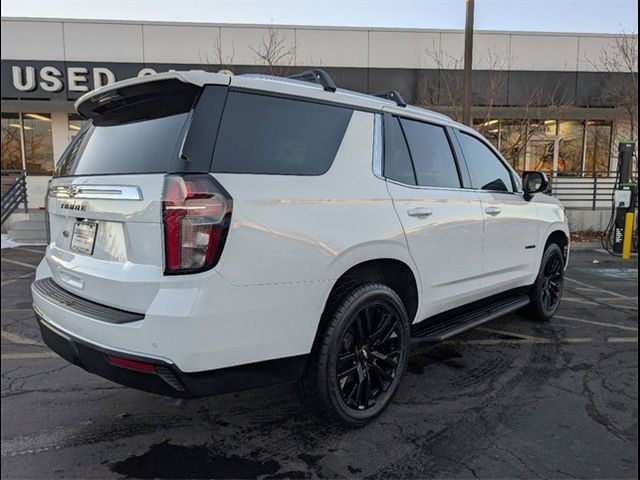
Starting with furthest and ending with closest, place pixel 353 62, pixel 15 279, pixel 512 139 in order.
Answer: pixel 512 139, pixel 353 62, pixel 15 279

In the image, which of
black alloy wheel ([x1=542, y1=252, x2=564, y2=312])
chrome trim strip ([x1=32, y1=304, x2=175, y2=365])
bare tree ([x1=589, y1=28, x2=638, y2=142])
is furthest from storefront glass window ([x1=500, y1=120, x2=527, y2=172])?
chrome trim strip ([x1=32, y1=304, x2=175, y2=365])

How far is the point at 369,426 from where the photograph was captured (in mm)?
2914

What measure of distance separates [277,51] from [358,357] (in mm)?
11387

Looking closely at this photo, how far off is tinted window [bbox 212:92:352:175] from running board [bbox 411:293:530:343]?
1.48 m

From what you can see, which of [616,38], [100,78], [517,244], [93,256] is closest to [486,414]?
[517,244]

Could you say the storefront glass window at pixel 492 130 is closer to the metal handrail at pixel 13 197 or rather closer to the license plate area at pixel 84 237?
the metal handrail at pixel 13 197

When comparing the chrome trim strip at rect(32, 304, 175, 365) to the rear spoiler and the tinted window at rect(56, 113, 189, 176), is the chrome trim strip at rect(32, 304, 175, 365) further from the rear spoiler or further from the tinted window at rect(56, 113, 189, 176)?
the rear spoiler

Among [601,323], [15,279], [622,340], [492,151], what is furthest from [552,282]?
[15,279]

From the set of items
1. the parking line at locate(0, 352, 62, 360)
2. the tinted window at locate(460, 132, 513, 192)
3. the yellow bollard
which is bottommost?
the parking line at locate(0, 352, 62, 360)

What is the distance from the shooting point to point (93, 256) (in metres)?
2.47

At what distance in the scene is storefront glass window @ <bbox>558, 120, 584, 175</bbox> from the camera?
52.7ft

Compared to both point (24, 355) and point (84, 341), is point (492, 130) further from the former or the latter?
point (84, 341)

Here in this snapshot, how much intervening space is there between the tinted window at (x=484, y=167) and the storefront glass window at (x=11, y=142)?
592 inches

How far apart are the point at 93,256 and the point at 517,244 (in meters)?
3.52
